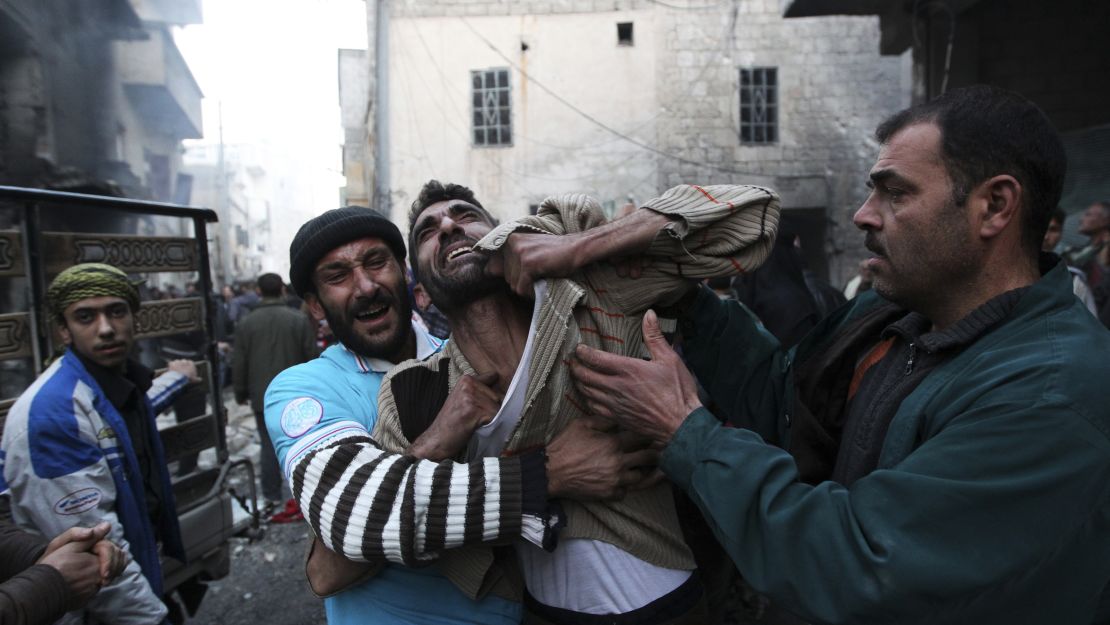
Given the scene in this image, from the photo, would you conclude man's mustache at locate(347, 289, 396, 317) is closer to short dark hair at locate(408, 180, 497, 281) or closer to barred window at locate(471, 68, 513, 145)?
short dark hair at locate(408, 180, 497, 281)

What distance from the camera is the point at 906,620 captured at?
1.18 m

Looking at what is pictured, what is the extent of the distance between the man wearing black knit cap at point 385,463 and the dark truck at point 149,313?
6.16 feet

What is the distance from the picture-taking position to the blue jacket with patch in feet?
7.88

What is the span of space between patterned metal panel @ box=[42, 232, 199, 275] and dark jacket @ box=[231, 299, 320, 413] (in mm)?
2946

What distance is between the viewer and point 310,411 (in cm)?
164

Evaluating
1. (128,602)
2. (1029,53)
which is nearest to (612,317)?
(128,602)

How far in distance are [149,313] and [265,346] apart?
3.01 m

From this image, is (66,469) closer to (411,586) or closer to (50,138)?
(411,586)

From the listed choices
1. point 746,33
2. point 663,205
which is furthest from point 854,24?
point 663,205

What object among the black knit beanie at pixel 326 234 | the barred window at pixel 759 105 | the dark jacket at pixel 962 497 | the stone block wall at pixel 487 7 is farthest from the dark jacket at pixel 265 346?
the barred window at pixel 759 105

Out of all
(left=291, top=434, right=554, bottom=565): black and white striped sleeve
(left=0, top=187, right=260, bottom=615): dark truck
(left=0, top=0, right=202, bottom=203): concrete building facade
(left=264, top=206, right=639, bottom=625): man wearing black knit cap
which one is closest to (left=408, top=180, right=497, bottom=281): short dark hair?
(left=264, top=206, right=639, bottom=625): man wearing black knit cap

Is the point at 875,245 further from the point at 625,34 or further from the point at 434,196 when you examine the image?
the point at 625,34

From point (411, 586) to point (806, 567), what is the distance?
0.95 metres

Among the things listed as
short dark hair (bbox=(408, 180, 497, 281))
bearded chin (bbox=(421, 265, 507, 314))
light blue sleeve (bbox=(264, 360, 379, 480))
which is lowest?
light blue sleeve (bbox=(264, 360, 379, 480))
